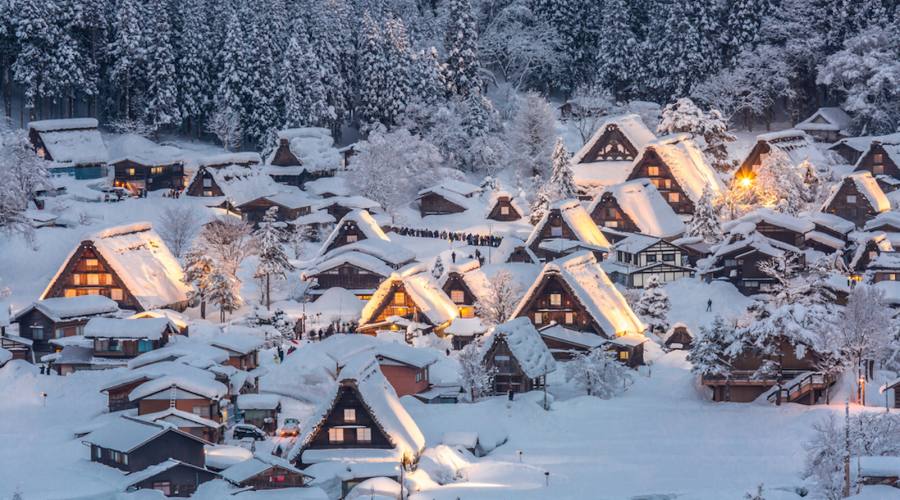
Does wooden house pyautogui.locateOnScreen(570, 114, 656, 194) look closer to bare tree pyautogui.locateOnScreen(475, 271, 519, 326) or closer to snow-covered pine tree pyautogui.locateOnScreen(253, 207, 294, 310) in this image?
bare tree pyautogui.locateOnScreen(475, 271, 519, 326)

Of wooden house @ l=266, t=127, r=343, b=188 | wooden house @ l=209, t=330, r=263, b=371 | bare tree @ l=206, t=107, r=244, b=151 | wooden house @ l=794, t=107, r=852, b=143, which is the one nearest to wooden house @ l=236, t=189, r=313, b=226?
wooden house @ l=266, t=127, r=343, b=188

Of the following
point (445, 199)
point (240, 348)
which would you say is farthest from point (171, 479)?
point (445, 199)

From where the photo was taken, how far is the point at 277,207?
85125mm

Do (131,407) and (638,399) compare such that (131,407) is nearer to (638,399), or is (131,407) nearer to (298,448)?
(298,448)

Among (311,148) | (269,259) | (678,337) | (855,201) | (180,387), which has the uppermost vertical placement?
(311,148)

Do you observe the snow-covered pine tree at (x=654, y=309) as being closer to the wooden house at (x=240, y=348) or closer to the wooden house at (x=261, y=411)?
the wooden house at (x=240, y=348)

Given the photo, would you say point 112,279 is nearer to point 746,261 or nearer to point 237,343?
point 237,343

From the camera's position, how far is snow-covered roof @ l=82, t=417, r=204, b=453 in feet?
170

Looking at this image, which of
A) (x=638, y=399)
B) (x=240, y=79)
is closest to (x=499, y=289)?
(x=638, y=399)

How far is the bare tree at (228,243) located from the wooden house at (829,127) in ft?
113

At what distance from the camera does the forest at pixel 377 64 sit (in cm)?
9225

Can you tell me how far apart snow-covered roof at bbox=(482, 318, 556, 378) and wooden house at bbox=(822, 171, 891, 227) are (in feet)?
82.7

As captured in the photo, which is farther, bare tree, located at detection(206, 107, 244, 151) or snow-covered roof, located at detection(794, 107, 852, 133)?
snow-covered roof, located at detection(794, 107, 852, 133)

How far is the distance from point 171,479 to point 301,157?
39.8 meters
